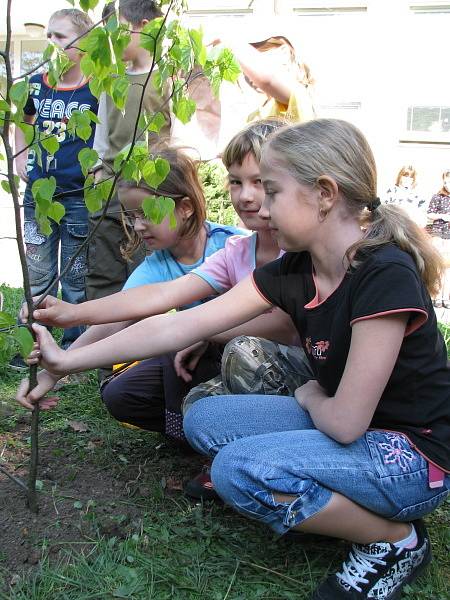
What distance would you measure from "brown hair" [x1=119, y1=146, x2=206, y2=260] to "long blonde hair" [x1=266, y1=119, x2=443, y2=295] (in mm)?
693

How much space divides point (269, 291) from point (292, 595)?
2.63 ft

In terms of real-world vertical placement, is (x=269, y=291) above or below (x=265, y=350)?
above

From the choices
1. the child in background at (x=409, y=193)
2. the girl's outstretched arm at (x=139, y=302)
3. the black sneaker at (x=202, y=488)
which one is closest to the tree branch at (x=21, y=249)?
the girl's outstretched arm at (x=139, y=302)

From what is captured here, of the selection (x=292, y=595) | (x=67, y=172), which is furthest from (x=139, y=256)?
(x=292, y=595)

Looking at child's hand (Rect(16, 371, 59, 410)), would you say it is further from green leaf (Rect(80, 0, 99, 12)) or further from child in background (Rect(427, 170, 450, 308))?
child in background (Rect(427, 170, 450, 308))

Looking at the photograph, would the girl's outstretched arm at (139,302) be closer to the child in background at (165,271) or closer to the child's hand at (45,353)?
the child in background at (165,271)

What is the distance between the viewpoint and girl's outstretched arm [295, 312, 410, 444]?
158 cm

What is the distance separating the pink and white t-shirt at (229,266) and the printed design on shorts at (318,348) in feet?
1.71

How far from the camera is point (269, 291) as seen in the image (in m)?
1.98

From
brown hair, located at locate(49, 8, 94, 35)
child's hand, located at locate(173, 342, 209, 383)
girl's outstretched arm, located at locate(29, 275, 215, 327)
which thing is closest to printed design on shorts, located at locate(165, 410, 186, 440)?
child's hand, located at locate(173, 342, 209, 383)

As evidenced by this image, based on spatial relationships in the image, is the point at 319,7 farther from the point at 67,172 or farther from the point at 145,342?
the point at 145,342

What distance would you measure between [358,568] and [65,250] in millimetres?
2705

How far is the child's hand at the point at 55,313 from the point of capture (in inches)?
78.5

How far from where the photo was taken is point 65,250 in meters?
3.91
